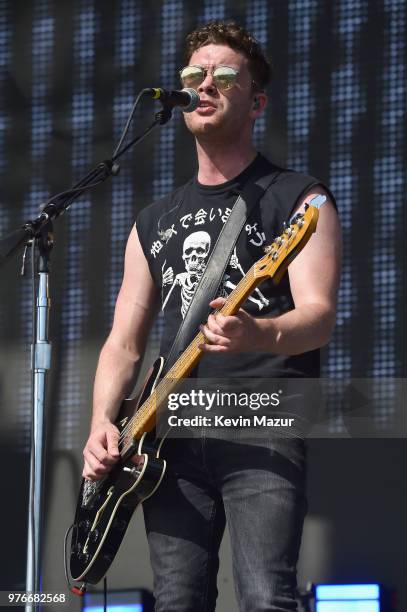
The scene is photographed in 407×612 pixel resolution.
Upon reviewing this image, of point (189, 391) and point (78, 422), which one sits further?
point (78, 422)

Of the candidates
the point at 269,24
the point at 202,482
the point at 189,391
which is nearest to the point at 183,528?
the point at 202,482

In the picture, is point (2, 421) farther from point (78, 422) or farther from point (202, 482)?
point (202, 482)

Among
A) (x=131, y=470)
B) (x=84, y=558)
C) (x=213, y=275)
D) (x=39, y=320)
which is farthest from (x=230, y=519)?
(x=39, y=320)

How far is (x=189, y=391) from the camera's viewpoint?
260 centimetres

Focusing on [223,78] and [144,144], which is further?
[144,144]

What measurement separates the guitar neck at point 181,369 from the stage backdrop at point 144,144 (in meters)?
1.35

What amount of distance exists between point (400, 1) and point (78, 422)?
1.93 m

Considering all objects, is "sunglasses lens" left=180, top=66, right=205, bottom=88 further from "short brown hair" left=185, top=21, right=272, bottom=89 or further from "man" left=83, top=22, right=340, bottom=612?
"short brown hair" left=185, top=21, right=272, bottom=89

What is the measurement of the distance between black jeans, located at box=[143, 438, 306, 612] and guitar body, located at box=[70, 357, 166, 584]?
0.16 feet

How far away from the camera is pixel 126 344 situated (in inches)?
115

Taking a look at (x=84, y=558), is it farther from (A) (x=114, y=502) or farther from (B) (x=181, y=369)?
(B) (x=181, y=369)

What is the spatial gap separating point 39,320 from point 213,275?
0.47 metres

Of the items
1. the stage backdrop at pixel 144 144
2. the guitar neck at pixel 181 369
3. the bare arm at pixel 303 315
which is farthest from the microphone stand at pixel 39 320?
the stage backdrop at pixel 144 144

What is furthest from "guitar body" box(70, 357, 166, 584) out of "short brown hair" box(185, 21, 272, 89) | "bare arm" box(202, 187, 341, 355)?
"short brown hair" box(185, 21, 272, 89)
